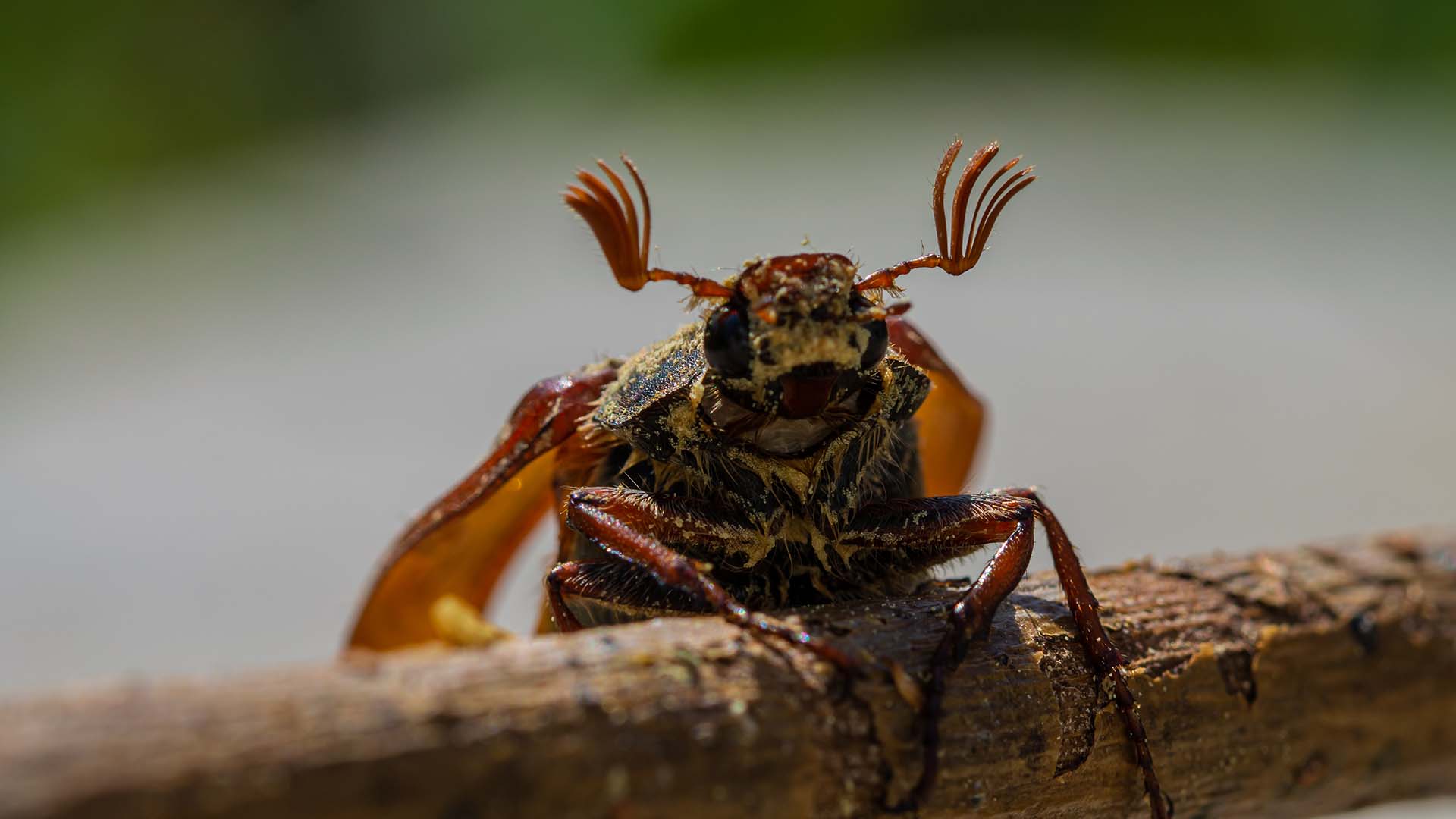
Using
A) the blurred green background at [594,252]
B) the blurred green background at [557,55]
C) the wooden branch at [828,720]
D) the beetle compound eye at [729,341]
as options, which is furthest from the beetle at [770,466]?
the blurred green background at [557,55]

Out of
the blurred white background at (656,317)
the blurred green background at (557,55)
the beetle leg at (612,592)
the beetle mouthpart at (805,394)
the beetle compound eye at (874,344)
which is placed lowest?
the beetle leg at (612,592)

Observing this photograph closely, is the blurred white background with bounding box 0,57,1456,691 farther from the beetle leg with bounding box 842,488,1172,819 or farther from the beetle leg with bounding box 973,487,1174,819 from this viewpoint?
the beetle leg with bounding box 973,487,1174,819

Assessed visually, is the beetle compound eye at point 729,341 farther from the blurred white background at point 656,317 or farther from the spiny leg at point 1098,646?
the spiny leg at point 1098,646

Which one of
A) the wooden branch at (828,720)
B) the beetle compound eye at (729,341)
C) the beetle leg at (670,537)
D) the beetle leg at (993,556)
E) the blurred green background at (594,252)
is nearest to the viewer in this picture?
the wooden branch at (828,720)

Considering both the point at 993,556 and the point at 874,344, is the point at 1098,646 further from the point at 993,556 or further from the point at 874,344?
the point at 874,344

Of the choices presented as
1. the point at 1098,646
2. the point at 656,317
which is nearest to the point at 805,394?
the point at 1098,646

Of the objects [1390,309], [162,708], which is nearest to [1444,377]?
[1390,309]
